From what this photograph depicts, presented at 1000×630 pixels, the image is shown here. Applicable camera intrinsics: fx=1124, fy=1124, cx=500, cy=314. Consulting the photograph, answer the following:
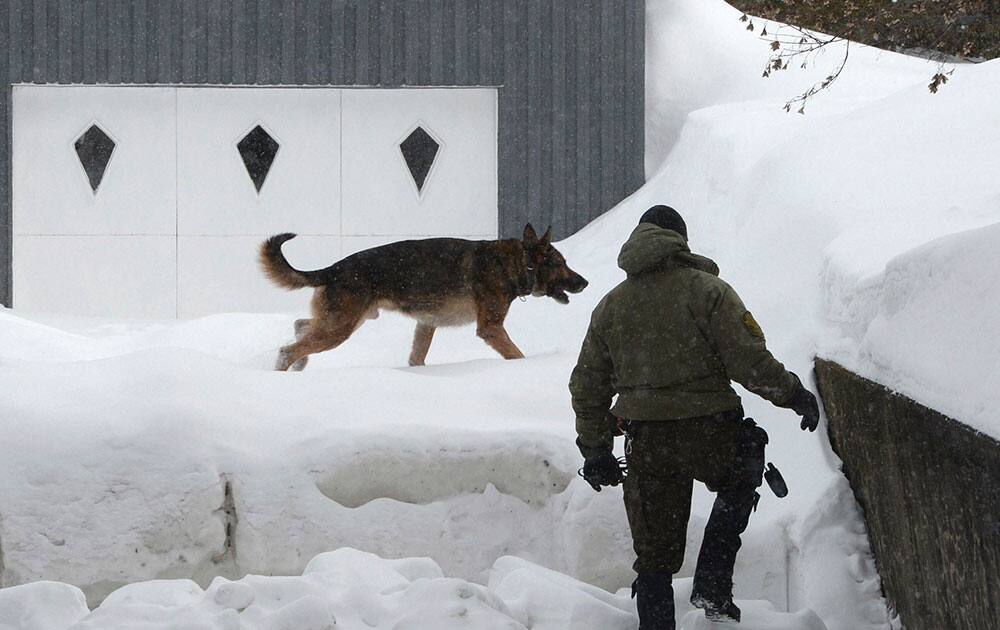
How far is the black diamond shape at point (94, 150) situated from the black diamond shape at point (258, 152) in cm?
149

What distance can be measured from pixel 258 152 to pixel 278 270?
207 inches

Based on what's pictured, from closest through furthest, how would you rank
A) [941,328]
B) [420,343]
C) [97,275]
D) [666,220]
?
[941,328], [666,220], [420,343], [97,275]

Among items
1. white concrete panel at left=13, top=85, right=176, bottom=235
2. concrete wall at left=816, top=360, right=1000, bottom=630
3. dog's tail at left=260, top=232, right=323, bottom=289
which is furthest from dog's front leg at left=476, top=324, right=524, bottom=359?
white concrete panel at left=13, top=85, right=176, bottom=235

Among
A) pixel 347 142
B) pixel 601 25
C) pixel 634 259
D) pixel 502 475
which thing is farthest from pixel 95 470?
pixel 601 25

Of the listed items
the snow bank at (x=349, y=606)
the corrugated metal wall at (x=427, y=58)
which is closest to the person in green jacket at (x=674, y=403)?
the snow bank at (x=349, y=606)

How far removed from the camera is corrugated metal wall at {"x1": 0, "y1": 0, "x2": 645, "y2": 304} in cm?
1255

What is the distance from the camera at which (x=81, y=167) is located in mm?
12797

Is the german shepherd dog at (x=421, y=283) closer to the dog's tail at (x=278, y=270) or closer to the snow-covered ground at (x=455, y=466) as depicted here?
the dog's tail at (x=278, y=270)

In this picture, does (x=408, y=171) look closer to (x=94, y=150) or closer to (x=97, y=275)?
(x=94, y=150)

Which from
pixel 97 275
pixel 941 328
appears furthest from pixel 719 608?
pixel 97 275

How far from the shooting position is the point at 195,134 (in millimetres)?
12758

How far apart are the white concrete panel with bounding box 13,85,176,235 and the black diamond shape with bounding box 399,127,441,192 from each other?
105 inches

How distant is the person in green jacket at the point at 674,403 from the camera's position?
153 inches

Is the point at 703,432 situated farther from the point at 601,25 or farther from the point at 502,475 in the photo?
the point at 601,25
